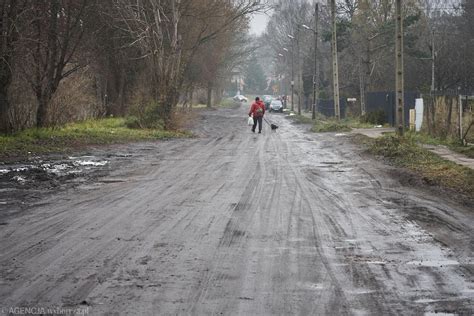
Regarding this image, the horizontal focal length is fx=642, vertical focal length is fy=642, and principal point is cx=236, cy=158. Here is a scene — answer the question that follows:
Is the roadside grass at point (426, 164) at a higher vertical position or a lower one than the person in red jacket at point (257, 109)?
lower

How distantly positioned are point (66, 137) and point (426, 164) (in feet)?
44.2

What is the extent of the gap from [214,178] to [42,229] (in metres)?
5.86

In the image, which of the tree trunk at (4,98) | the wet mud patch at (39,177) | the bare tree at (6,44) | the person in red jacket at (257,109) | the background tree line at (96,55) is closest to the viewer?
the wet mud patch at (39,177)

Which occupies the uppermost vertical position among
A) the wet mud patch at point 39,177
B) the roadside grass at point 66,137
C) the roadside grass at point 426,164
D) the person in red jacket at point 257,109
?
the person in red jacket at point 257,109

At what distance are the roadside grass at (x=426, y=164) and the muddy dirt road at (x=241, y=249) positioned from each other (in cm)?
101

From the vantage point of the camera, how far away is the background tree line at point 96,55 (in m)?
23.2

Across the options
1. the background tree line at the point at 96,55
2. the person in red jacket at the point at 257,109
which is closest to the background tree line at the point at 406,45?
the background tree line at the point at 96,55

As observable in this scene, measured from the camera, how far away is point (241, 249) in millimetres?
7488

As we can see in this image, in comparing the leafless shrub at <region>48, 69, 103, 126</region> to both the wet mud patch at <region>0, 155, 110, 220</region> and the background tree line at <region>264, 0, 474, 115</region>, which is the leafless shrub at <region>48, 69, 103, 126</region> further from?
the background tree line at <region>264, 0, 474, 115</region>

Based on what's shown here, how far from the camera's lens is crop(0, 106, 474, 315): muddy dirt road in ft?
18.7

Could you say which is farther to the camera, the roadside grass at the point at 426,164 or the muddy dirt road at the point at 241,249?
the roadside grass at the point at 426,164

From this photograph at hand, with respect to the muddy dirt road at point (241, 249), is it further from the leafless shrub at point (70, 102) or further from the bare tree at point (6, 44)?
the leafless shrub at point (70, 102)

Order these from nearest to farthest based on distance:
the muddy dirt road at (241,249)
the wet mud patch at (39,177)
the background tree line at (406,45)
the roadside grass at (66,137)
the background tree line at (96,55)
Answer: the muddy dirt road at (241,249)
the wet mud patch at (39,177)
the roadside grass at (66,137)
the background tree line at (96,55)
the background tree line at (406,45)

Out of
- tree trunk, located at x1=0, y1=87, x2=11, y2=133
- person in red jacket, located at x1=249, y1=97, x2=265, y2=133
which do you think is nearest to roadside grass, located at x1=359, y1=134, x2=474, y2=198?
person in red jacket, located at x1=249, y1=97, x2=265, y2=133
